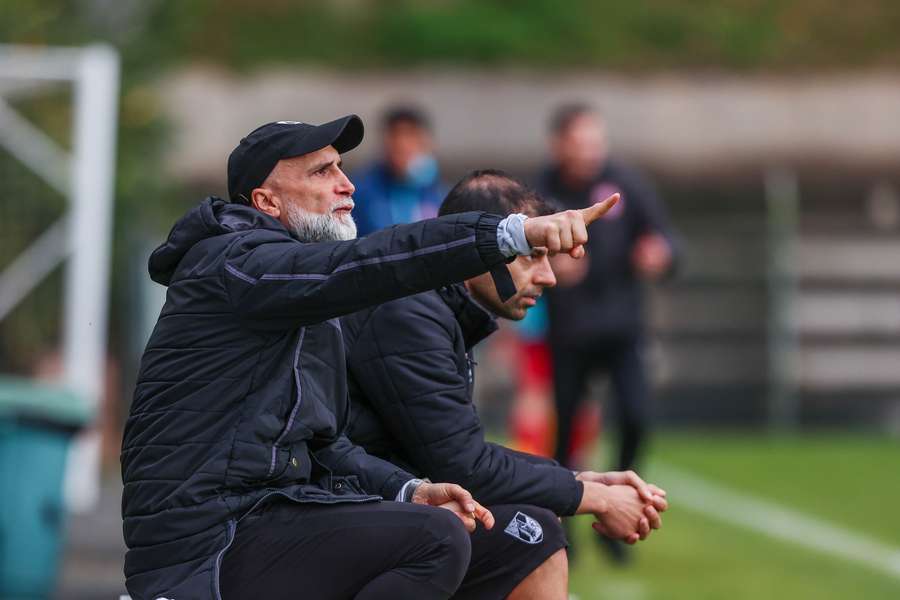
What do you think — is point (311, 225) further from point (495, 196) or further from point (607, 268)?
point (607, 268)

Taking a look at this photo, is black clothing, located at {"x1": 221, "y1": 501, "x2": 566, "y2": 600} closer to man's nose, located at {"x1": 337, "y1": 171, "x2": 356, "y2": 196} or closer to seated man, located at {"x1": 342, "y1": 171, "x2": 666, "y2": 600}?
seated man, located at {"x1": 342, "y1": 171, "x2": 666, "y2": 600}

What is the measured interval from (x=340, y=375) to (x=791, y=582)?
4999 mm

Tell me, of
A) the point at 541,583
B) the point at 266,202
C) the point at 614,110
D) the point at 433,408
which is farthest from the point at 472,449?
the point at 614,110

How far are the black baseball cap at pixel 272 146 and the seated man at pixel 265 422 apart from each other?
2.0 inches

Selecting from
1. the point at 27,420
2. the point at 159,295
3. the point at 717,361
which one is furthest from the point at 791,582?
the point at 717,361

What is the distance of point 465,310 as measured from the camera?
5.36m

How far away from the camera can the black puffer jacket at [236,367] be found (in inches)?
176

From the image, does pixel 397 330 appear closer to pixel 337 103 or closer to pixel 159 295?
pixel 159 295

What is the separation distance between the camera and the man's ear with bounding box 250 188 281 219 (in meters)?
4.97

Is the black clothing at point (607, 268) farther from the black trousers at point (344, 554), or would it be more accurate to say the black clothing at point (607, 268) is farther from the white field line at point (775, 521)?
the black trousers at point (344, 554)

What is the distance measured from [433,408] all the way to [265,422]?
1.98ft

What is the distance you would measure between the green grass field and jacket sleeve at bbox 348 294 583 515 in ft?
11.7

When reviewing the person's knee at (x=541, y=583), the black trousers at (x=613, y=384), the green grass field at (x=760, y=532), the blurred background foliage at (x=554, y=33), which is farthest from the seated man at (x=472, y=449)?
the blurred background foliage at (x=554, y=33)

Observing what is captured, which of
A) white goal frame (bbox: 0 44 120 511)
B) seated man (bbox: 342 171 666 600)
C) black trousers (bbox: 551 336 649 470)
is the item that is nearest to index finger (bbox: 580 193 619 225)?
seated man (bbox: 342 171 666 600)
